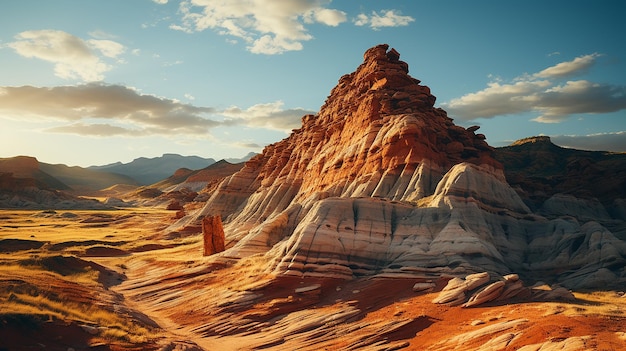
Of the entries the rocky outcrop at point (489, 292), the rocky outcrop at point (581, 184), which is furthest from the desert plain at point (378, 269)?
the rocky outcrop at point (581, 184)

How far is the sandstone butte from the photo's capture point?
3030cm

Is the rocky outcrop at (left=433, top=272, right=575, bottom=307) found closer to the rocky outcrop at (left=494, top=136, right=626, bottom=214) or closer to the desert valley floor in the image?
the desert valley floor

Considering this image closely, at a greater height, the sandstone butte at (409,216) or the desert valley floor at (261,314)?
the sandstone butte at (409,216)

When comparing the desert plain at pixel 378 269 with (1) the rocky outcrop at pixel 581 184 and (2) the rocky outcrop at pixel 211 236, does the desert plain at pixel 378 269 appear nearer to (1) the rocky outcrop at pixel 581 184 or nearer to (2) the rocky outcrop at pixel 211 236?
(2) the rocky outcrop at pixel 211 236

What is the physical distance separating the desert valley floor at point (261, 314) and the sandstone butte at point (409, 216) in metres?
2.32

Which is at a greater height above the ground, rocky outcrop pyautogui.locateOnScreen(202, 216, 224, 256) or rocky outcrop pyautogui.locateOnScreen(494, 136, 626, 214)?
rocky outcrop pyautogui.locateOnScreen(494, 136, 626, 214)

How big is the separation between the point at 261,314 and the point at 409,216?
14788 mm

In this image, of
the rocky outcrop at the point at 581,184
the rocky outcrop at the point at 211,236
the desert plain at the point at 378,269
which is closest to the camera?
the desert plain at the point at 378,269

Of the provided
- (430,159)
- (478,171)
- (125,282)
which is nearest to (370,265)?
(478,171)

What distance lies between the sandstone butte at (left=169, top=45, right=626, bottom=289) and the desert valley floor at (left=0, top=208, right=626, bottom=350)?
232 centimetres

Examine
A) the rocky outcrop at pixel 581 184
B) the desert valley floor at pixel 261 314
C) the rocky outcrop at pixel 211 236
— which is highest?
the rocky outcrop at pixel 581 184

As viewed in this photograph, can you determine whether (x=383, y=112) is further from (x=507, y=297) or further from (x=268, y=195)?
(x=507, y=297)

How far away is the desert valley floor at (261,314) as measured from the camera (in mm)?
17812

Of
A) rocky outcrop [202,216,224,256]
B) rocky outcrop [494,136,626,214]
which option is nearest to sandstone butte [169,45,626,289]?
rocky outcrop [202,216,224,256]
